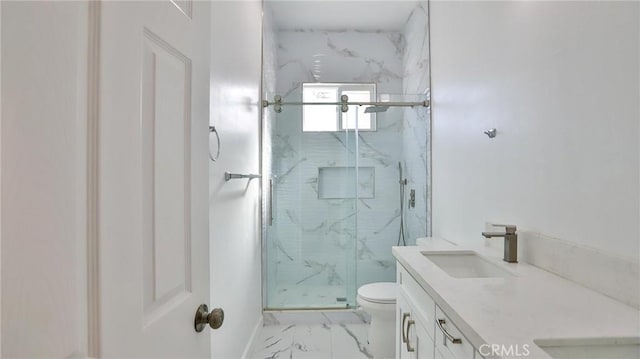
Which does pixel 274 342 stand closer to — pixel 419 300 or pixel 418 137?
pixel 419 300

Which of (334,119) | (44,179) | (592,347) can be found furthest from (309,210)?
(44,179)

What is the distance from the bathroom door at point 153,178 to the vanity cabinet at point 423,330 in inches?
26.8

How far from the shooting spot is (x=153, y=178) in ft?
2.09

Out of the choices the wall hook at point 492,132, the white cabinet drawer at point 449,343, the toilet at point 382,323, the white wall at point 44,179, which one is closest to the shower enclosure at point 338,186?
the toilet at point 382,323

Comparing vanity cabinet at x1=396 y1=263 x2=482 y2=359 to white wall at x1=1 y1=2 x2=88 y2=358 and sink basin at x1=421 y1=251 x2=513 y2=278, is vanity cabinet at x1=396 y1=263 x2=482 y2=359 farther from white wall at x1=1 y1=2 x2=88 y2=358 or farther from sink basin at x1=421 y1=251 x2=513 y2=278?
white wall at x1=1 y1=2 x2=88 y2=358

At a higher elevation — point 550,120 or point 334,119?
point 334,119

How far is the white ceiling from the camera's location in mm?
3213

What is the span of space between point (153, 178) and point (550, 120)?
54.9 inches

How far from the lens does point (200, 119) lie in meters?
0.86

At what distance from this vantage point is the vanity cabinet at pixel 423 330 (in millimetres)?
936

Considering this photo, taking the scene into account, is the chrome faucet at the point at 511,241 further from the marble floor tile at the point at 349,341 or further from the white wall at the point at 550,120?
the marble floor tile at the point at 349,341

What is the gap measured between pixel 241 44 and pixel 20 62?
77.4 inches

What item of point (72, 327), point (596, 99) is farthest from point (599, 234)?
point (72, 327)

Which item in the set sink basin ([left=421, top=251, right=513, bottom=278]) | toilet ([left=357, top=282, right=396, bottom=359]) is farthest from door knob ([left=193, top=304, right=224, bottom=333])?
toilet ([left=357, top=282, right=396, bottom=359])
